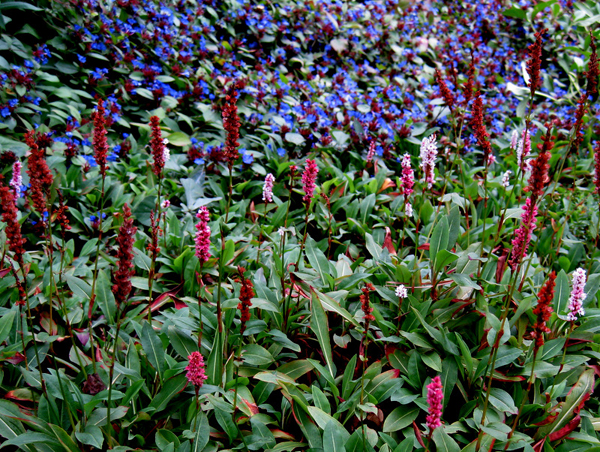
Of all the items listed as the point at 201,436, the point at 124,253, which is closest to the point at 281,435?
the point at 201,436

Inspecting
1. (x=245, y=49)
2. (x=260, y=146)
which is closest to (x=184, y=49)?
(x=245, y=49)

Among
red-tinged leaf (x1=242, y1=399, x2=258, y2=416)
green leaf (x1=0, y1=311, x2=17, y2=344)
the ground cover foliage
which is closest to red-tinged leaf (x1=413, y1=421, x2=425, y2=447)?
the ground cover foliage

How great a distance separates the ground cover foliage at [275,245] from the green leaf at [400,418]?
1cm

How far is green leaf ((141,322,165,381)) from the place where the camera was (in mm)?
2334

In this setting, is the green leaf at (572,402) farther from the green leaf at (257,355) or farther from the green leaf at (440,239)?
the green leaf at (257,355)

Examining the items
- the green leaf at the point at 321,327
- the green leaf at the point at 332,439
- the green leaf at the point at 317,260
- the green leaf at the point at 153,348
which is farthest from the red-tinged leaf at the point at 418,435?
the green leaf at the point at 153,348

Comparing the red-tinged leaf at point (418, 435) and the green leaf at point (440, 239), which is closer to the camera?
the red-tinged leaf at point (418, 435)

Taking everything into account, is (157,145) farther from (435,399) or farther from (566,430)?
(566,430)

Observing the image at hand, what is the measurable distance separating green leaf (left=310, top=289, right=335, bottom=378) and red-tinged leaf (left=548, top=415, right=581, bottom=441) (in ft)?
3.58

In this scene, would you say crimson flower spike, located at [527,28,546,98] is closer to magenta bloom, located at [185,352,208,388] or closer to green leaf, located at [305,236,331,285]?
green leaf, located at [305,236,331,285]

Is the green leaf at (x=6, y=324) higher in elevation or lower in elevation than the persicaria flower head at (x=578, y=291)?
lower

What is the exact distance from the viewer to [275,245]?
3.08 metres

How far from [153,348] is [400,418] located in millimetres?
1287

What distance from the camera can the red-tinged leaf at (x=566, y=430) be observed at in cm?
219
